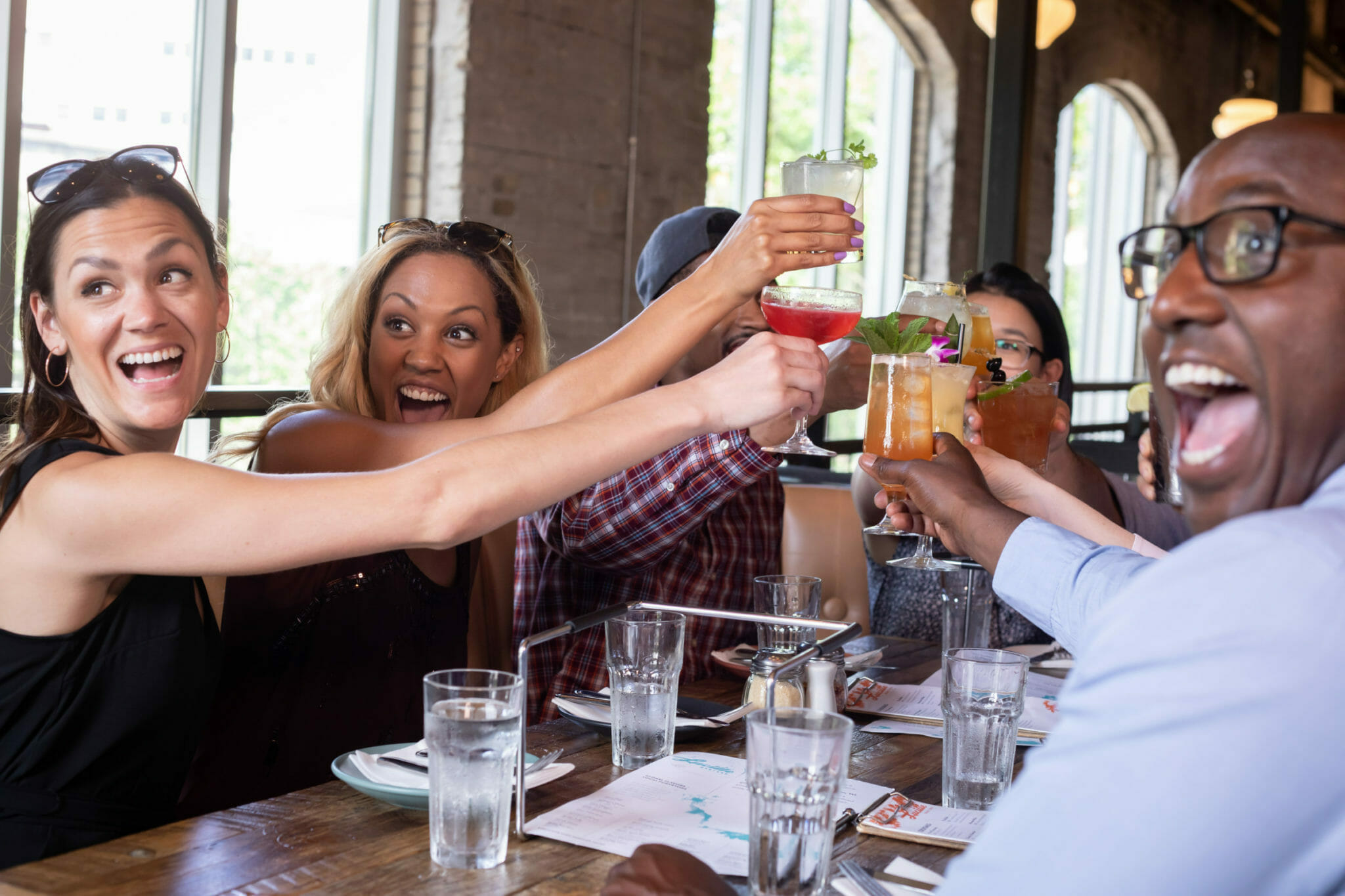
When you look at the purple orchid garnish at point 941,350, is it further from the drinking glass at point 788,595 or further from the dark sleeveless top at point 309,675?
the dark sleeveless top at point 309,675

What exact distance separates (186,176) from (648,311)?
74 centimetres

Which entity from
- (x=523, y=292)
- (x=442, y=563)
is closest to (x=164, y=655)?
(x=442, y=563)

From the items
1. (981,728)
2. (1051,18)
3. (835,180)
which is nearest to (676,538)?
(835,180)

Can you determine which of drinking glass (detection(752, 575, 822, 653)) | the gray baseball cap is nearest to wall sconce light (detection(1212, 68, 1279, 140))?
the gray baseball cap

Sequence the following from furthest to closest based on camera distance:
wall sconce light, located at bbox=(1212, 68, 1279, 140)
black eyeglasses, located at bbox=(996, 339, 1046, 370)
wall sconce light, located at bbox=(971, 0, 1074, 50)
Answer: wall sconce light, located at bbox=(1212, 68, 1279, 140), wall sconce light, located at bbox=(971, 0, 1074, 50), black eyeglasses, located at bbox=(996, 339, 1046, 370)

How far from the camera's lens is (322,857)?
1.16 meters

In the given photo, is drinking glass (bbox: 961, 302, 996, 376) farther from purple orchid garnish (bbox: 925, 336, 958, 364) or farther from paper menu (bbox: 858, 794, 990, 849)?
paper menu (bbox: 858, 794, 990, 849)

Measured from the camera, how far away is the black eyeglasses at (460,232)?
2.30 meters

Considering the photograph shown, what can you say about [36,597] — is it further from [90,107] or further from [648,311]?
[90,107]

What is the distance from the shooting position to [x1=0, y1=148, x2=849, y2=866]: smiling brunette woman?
1411 millimetres

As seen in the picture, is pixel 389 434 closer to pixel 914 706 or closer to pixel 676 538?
pixel 676 538

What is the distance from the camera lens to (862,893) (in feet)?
3.63

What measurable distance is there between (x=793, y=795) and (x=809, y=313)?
3.45 feet

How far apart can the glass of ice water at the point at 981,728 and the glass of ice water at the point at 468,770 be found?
0.53 meters
